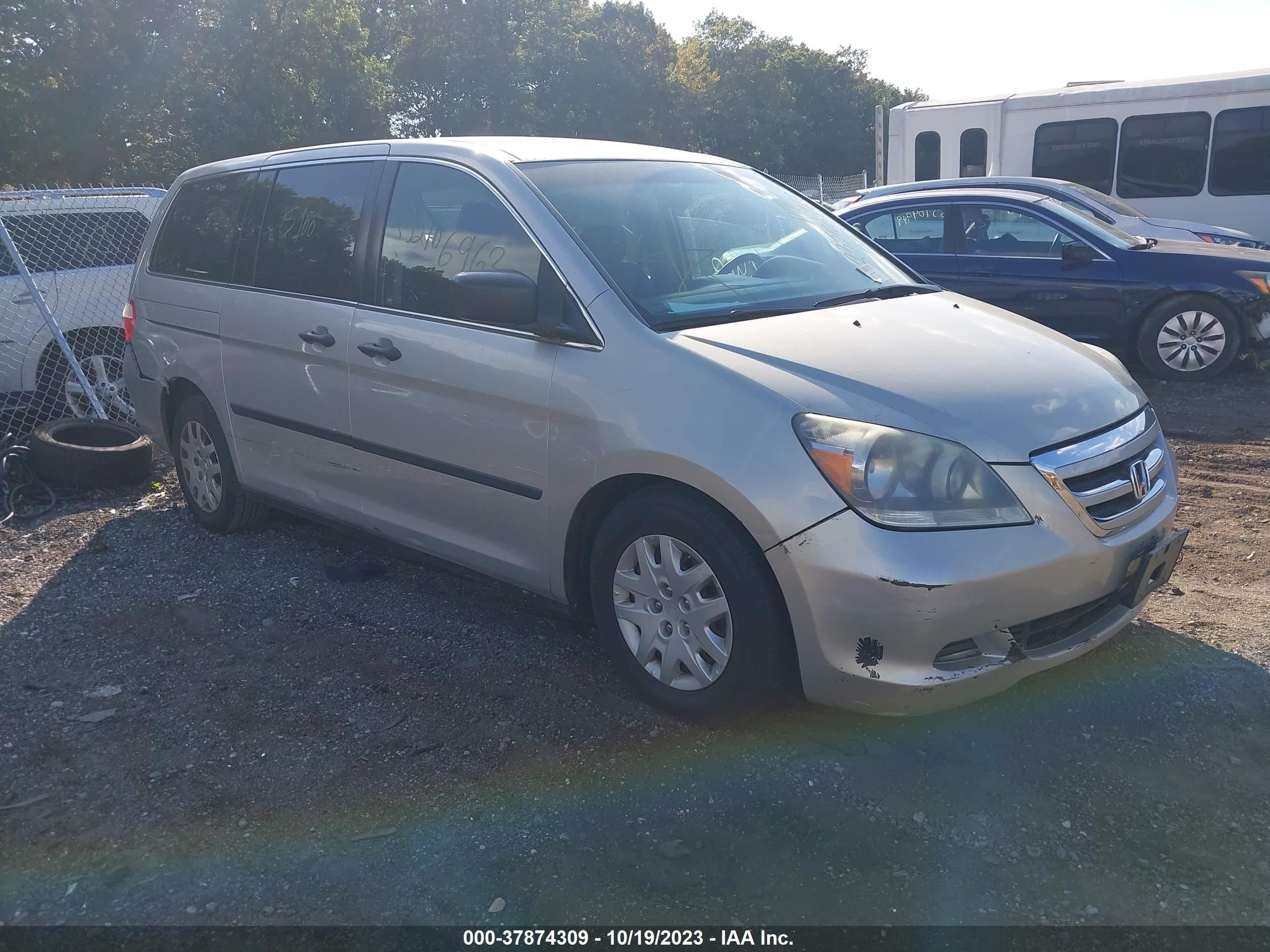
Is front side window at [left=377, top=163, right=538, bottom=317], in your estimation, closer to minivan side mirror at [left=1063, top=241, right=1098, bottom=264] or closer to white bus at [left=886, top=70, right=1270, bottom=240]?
minivan side mirror at [left=1063, top=241, right=1098, bottom=264]

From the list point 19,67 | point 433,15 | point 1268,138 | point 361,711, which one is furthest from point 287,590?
point 433,15

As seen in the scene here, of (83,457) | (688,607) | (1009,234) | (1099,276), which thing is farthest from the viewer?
(1009,234)

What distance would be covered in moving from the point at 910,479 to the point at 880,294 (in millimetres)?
1364

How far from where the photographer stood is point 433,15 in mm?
46594

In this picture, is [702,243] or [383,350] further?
[383,350]

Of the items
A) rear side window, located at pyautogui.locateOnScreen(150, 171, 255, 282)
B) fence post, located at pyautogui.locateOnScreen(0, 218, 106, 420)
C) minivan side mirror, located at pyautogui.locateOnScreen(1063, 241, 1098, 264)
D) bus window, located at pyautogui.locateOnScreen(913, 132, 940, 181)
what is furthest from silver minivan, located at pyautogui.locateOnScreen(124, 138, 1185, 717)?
bus window, located at pyautogui.locateOnScreen(913, 132, 940, 181)

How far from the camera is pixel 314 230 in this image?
4.64 meters

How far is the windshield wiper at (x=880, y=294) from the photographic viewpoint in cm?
387

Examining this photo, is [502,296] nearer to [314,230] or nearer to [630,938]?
[314,230]

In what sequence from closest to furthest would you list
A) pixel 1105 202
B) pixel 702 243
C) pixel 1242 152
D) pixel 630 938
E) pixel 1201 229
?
pixel 630 938 < pixel 702 243 < pixel 1105 202 < pixel 1201 229 < pixel 1242 152

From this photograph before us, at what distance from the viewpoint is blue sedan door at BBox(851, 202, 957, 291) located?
9359 millimetres

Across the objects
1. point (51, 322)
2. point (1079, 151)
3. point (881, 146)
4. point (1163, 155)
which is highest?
point (881, 146)

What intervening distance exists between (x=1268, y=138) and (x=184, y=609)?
14569mm

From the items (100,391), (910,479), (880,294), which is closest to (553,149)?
(880,294)
